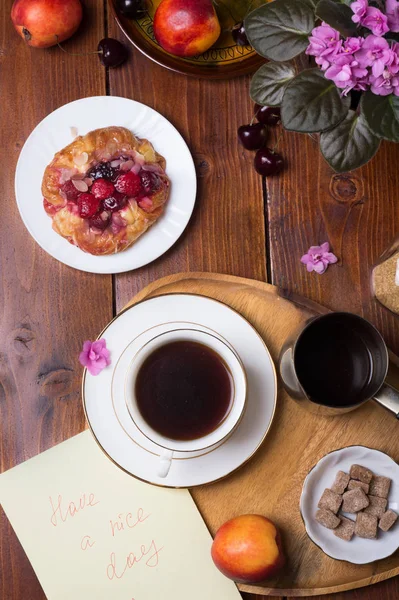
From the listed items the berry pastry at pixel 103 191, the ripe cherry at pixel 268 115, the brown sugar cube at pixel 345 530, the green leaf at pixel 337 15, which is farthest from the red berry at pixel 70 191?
the brown sugar cube at pixel 345 530

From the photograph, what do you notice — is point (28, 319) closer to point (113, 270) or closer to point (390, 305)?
point (113, 270)

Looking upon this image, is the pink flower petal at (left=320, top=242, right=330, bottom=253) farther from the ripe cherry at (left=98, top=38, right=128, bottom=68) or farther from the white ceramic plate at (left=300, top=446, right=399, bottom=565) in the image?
the ripe cherry at (left=98, top=38, right=128, bottom=68)

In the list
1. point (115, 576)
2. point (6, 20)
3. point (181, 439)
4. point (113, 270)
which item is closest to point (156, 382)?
point (181, 439)

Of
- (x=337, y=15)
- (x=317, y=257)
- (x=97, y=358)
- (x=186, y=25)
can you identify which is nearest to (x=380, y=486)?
(x=317, y=257)

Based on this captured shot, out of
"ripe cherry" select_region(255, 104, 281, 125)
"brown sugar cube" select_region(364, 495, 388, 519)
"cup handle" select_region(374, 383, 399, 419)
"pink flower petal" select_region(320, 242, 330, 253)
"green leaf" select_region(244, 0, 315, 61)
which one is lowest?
"brown sugar cube" select_region(364, 495, 388, 519)

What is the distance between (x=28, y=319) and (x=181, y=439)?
0.35 meters

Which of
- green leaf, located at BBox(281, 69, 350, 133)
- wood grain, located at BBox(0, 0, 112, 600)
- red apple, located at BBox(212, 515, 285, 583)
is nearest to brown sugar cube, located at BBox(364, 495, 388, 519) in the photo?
red apple, located at BBox(212, 515, 285, 583)

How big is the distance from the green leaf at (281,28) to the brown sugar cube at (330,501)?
0.68 meters

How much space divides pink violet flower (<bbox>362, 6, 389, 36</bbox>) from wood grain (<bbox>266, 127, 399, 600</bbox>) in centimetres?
33

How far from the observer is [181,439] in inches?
40.1

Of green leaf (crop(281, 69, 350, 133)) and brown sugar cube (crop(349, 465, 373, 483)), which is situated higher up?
green leaf (crop(281, 69, 350, 133))

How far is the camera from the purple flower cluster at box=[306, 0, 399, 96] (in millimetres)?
852

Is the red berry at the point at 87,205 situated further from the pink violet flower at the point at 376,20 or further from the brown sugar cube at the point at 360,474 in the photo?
the brown sugar cube at the point at 360,474

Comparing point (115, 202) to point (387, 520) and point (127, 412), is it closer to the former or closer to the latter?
point (127, 412)
